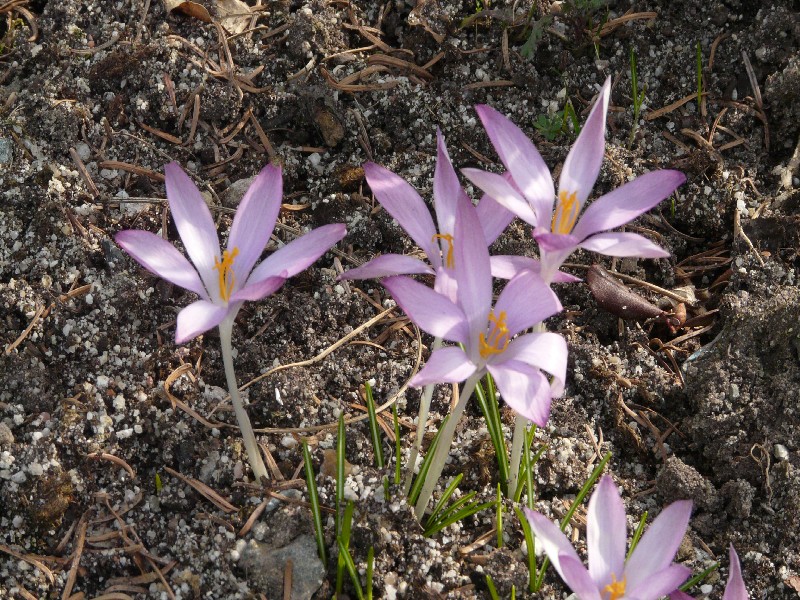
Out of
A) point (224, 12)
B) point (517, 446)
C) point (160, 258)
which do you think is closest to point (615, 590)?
point (517, 446)

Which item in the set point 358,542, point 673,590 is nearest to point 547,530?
point 673,590

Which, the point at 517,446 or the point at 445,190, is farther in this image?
the point at 517,446

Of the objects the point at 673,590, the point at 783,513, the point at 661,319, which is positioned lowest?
the point at 783,513

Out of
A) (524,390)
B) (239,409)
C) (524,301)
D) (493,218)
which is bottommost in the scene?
(239,409)

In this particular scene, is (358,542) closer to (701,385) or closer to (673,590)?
(673,590)

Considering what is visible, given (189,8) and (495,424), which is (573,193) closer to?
(495,424)

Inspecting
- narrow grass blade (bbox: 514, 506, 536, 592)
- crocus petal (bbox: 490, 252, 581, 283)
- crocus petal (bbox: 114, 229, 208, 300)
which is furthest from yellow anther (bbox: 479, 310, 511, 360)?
crocus petal (bbox: 114, 229, 208, 300)
